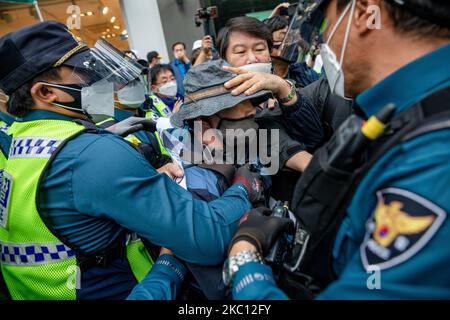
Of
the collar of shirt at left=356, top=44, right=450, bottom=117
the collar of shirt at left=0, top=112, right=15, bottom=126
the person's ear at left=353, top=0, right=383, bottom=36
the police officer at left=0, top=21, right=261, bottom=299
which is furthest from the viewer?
the collar of shirt at left=0, top=112, right=15, bottom=126

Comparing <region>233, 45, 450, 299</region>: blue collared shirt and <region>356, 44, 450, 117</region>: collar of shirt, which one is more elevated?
<region>356, 44, 450, 117</region>: collar of shirt

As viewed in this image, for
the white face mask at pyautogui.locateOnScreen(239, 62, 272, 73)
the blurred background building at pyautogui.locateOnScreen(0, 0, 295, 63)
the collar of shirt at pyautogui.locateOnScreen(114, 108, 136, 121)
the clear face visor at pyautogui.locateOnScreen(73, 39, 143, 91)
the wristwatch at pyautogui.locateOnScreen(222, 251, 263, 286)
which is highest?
the blurred background building at pyautogui.locateOnScreen(0, 0, 295, 63)

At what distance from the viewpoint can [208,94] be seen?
158 centimetres

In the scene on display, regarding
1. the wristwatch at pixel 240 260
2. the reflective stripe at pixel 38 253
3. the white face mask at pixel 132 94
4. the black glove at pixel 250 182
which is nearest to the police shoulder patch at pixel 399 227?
the wristwatch at pixel 240 260

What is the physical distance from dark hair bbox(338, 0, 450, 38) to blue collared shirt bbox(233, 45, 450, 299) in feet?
0.27

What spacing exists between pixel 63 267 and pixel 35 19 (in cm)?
894

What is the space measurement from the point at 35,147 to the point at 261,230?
3.38ft

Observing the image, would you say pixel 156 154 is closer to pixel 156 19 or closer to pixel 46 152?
pixel 46 152

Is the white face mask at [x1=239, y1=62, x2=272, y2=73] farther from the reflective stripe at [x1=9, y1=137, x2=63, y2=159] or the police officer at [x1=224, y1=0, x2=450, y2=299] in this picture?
the reflective stripe at [x1=9, y1=137, x2=63, y2=159]

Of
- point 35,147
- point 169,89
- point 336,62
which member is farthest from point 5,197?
point 169,89

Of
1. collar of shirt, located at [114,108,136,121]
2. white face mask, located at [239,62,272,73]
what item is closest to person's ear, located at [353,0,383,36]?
white face mask, located at [239,62,272,73]

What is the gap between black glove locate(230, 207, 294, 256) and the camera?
3.40 ft

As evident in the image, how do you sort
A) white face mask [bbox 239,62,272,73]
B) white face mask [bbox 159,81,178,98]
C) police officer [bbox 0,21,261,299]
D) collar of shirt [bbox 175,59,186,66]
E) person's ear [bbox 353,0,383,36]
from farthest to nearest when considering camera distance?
collar of shirt [bbox 175,59,186,66], white face mask [bbox 159,81,178,98], white face mask [bbox 239,62,272,73], police officer [bbox 0,21,261,299], person's ear [bbox 353,0,383,36]
